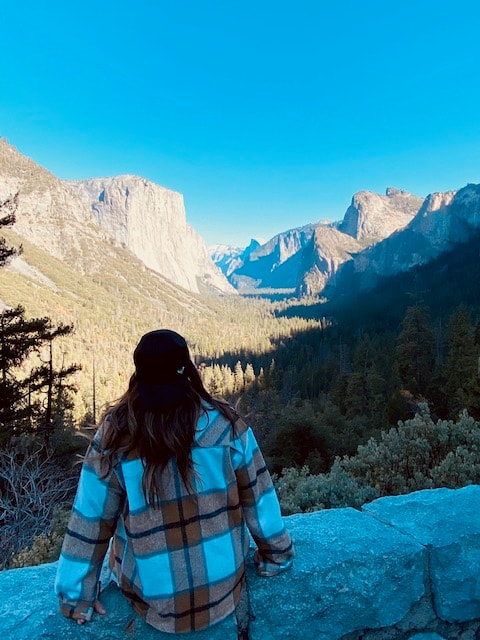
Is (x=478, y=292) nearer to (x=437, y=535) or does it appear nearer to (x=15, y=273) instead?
(x=437, y=535)

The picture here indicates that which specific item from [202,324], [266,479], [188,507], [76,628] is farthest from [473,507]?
[202,324]

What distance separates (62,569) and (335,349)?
72877 mm

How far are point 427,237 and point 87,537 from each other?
17932cm

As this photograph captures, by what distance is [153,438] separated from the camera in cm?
131

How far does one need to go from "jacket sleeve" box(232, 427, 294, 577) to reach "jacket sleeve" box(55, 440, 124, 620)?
441 millimetres

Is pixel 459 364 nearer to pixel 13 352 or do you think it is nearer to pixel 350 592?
pixel 13 352

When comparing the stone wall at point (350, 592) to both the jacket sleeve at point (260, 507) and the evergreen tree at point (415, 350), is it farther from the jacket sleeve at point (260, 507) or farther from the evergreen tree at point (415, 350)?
the evergreen tree at point (415, 350)

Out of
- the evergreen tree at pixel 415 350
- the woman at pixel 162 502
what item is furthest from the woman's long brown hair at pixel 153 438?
the evergreen tree at pixel 415 350

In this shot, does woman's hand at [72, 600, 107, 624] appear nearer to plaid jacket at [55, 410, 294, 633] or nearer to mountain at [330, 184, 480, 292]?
plaid jacket at [55, 410, 294, 633]

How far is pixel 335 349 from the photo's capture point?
236ft

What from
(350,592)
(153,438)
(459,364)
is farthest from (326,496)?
(459,364)

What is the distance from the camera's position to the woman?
4.43 feet

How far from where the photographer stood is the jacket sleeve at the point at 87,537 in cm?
139

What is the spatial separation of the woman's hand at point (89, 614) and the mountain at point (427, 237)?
142 metres
